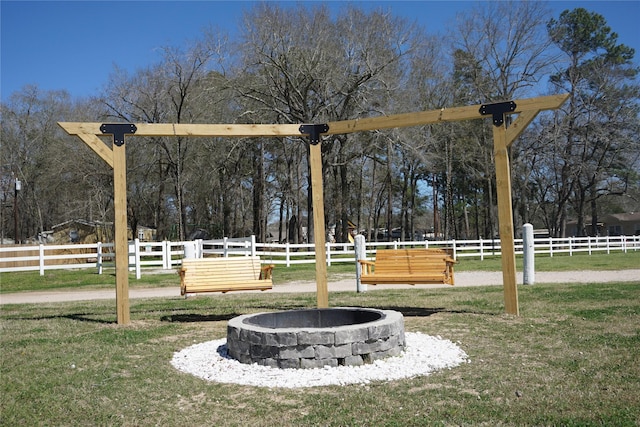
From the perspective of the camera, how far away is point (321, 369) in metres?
5.59

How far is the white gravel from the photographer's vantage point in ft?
17.1

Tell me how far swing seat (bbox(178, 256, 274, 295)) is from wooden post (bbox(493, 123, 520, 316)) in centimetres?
354

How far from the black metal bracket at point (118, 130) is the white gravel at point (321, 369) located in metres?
3.60

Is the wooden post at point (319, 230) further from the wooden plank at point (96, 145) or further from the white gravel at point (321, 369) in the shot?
Result: the wooden plank at point (96, 145)

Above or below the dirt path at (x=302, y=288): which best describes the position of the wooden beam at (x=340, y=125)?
above

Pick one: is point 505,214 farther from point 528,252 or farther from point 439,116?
point 528,252

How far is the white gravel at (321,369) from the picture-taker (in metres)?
5.22

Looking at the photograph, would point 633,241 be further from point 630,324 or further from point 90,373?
point 90,373

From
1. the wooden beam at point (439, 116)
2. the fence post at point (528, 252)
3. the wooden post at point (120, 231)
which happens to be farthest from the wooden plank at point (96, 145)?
the fence post at point (528, 252)

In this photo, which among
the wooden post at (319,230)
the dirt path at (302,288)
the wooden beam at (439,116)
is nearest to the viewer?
the wooden beam at (439,116)

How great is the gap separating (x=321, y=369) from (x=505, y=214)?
160 inches

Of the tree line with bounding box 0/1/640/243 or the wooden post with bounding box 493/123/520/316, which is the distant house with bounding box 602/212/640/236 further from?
the wooden post with bounding box 493/123/520/316

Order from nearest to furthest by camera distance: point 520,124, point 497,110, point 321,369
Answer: point 321,369, point 520,124, point 497,110

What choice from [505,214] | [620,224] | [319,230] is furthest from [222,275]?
A: [620,224]
